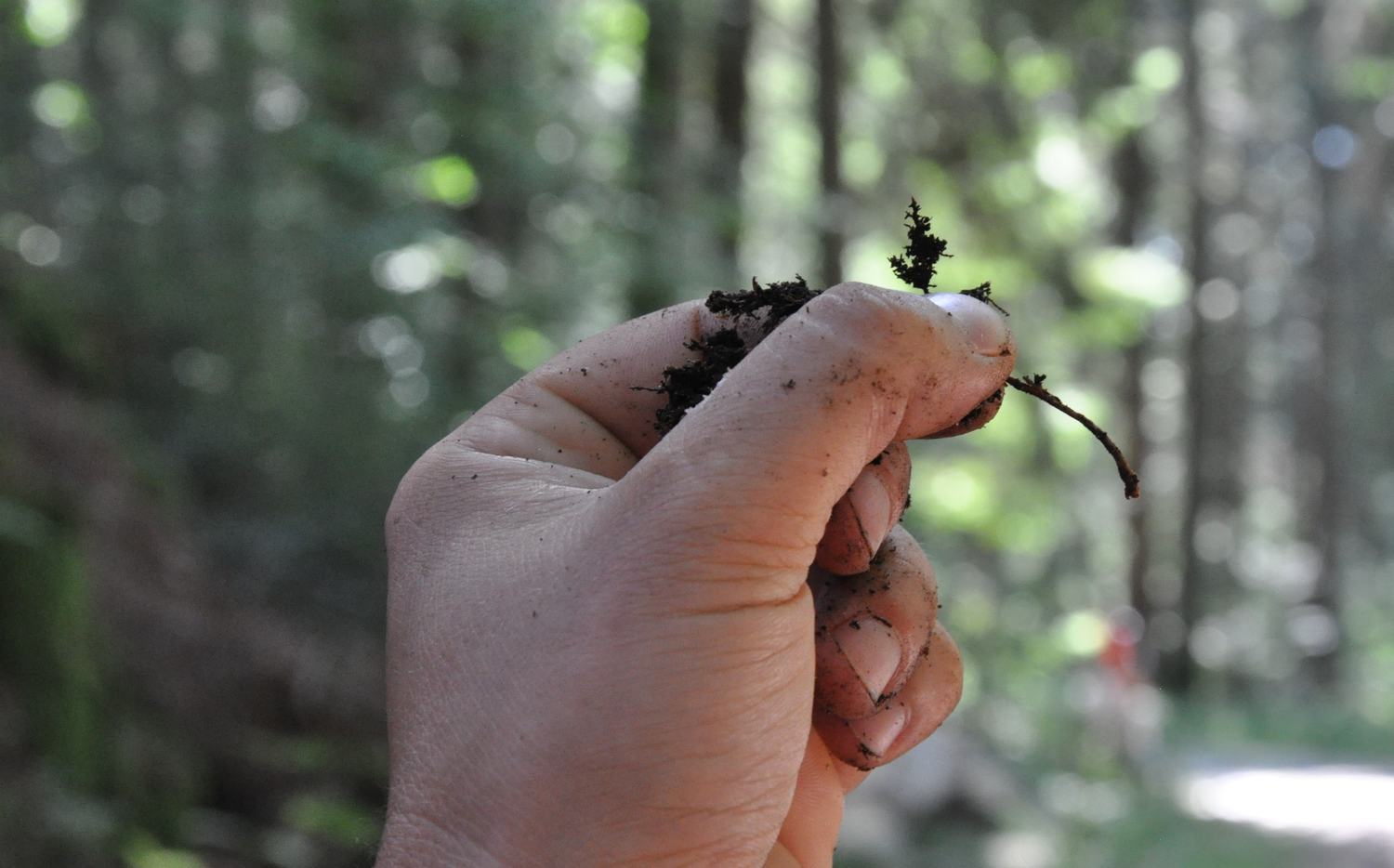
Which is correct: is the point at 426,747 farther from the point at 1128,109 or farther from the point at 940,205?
the point at 1128,109

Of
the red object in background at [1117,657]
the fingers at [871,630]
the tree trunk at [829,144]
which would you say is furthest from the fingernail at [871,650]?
the red object in background at [1117,657]

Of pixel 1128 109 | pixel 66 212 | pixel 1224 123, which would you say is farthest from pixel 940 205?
pixel 1224 123

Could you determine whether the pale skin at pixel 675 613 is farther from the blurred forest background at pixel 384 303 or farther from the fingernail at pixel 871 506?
the blurred forest background at pixel 384 303

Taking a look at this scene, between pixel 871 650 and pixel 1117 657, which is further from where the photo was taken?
pixel 1117 657

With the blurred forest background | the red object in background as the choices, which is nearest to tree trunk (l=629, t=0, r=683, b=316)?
the blurred forest background

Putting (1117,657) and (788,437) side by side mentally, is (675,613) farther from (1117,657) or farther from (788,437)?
(1117,657)

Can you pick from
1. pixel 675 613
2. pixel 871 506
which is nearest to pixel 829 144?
pixel 871 506

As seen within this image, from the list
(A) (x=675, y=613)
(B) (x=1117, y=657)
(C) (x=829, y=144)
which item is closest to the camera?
(A) (x=675, y=613)
